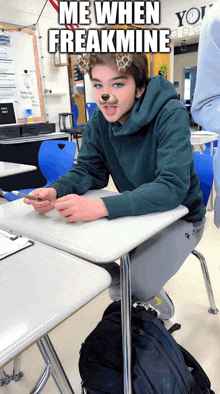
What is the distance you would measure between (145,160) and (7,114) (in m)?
2.94

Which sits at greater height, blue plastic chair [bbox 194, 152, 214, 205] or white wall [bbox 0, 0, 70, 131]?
white wall [bbox 0, 0, 70, 131]

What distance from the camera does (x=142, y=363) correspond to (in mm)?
757

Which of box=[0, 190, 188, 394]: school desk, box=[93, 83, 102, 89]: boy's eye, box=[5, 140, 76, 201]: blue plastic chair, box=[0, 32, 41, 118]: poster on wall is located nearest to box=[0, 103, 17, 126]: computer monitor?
box=[0, 32, 41, 118]: poster on wall

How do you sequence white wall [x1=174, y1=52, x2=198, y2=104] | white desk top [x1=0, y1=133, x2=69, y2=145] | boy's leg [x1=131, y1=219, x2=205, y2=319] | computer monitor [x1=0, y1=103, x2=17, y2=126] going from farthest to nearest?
white wall [x1=174, y1=52, x2=198, y2=104] → computer monitor [x1=0, y1=103, x2=17, y2=126] → white desk top [x1=0, y1=133, x2=69, y2=145] → boy's leg [x1=131, y1=219, x2=205, y2=319]

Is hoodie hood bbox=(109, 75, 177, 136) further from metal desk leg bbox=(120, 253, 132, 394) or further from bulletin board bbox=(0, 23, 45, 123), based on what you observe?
bulletin board bbox=(0, 23, 45, 123)

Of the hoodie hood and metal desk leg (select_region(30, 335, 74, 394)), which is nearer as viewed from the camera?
metal desk leg (select_region(30, 335, 74, 394))

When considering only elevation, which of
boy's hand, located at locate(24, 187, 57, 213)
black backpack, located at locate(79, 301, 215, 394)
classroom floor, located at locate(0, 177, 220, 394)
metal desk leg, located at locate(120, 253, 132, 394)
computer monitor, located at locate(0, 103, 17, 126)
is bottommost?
classroom floor, located at locate(0, 177, 220, 394)

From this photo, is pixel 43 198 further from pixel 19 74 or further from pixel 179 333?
pixel 19 74

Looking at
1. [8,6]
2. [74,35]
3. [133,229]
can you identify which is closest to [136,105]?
[133,229]

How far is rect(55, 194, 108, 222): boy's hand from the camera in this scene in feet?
2.47

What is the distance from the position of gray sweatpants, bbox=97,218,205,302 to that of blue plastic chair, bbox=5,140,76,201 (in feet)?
3.40

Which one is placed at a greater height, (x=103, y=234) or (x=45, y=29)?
(x=45, y=29)

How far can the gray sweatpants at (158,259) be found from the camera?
919 mm

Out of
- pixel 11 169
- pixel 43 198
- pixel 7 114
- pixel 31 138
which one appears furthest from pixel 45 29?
pixel 43 198
